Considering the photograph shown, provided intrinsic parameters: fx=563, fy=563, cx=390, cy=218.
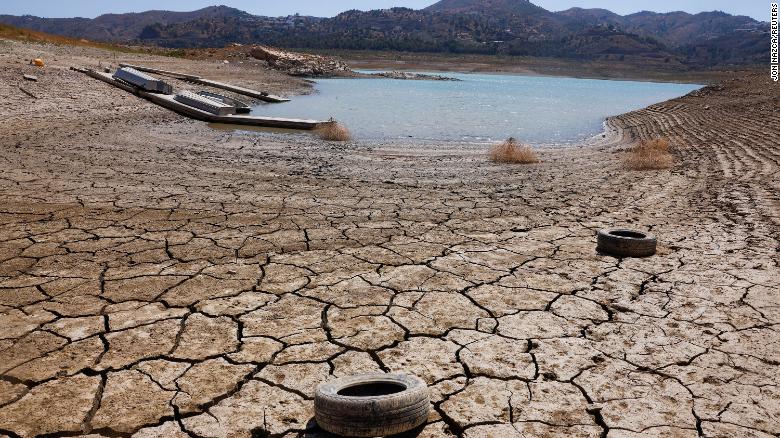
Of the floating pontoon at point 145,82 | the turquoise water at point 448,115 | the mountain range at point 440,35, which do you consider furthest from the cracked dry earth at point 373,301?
the mountain range at point 440,35

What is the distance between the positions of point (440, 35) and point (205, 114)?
115m

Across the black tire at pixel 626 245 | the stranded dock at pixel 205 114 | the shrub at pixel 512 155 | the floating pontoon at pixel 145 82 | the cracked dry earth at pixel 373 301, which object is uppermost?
the floating pontoon at pixel 145 82

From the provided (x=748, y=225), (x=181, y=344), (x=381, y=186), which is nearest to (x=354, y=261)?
(x=181, y=344)

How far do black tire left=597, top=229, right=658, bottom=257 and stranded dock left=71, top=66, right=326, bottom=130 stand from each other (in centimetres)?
978

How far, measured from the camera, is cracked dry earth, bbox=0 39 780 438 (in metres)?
2.64

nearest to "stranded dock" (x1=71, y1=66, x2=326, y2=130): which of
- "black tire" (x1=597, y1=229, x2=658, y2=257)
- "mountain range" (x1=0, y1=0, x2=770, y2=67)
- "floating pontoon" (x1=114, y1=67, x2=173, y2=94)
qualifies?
"floating pontoon" (x1=114, y1=67, x2=173, y2=94)

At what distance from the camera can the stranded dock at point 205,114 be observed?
13977mm

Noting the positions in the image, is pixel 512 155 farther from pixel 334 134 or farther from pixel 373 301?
pixel 373 301

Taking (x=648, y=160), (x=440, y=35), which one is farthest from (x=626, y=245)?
(x=440, y=35)

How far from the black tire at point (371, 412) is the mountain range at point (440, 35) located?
84634mm

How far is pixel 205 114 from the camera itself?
47.5 feet

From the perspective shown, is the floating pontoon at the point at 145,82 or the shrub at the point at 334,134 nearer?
the shrub at the point at 334,134

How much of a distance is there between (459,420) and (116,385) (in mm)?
1658

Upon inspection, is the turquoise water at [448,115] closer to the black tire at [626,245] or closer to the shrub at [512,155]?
the shrub at [512,155]
